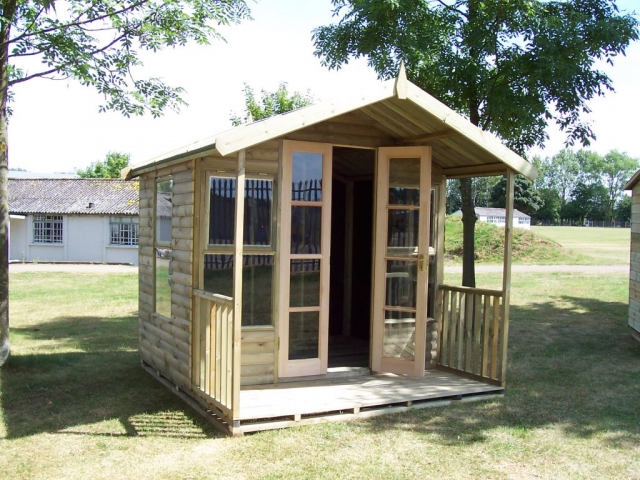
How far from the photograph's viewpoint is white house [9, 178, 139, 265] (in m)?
24.7

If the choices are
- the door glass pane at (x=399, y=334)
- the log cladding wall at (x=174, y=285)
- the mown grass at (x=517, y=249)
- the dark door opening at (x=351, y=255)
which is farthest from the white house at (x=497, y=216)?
the log cladding wall at (x=174, y=285)

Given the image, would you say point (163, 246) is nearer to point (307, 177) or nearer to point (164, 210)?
point (164, 210)

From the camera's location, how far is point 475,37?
27.7 ft

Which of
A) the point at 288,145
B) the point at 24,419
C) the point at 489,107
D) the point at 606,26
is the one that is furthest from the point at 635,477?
the point at 606,26

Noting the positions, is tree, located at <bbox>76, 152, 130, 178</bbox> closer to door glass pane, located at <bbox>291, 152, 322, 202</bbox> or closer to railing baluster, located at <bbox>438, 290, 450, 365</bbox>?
railing baluster, located at <bbox>438, 290, 450, 365</bbox>

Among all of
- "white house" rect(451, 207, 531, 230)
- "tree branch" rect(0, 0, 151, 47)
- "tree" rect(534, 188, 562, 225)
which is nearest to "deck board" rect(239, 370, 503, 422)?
"tree branch" rect(0, 0, 151, 47)

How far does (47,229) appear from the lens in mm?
25688

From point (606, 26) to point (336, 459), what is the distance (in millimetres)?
6895

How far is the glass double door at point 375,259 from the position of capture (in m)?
5.69

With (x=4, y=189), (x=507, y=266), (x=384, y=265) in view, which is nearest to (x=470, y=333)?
(x=507, y=266)

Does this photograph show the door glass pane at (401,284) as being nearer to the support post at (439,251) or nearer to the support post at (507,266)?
the support post at (439,251)

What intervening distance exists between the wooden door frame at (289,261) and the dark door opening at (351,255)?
1786 millimetres

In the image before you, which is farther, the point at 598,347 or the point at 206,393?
the point at 598,347

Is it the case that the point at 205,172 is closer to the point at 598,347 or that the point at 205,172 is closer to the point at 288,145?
the point at 288,145
